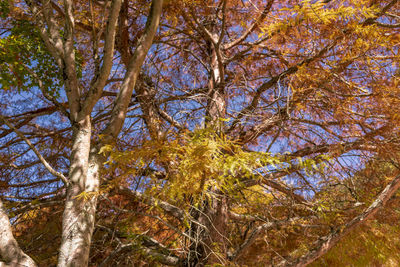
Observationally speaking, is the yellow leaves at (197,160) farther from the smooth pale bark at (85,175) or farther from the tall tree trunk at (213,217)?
the smooth pale bark at (85,175)

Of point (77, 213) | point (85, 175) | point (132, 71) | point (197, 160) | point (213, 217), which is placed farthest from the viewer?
point (213, 217)

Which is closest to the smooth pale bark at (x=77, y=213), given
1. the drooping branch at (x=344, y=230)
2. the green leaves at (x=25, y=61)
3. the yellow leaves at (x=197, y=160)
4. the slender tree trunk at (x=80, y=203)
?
the slender tree trunk at (x=80, y=203)

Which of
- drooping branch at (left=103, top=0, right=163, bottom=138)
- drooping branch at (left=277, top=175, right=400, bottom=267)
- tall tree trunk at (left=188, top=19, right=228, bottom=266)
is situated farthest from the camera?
drooping branch at (left=277, top=175, right=400, bottom=267)

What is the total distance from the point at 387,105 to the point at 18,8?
503 centimetres

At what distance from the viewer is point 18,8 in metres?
3.94

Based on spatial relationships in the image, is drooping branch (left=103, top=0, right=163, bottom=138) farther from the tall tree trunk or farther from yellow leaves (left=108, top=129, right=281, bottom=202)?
the tall tree trunk

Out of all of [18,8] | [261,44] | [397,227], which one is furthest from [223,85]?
[397,227]

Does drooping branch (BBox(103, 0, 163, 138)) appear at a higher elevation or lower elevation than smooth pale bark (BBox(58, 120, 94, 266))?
higher

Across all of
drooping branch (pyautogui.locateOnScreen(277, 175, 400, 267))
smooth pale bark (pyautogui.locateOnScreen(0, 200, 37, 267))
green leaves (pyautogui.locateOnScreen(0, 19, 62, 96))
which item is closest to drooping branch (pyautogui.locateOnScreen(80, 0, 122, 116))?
green leaves (pyautogui.locateOnScreen(0, 19, 62, 96))

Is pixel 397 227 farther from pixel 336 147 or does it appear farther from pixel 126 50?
pixel 126 50

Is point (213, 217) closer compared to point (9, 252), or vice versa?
point (9, 252)

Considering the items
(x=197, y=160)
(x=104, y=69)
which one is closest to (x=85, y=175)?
(x=104, y=69)

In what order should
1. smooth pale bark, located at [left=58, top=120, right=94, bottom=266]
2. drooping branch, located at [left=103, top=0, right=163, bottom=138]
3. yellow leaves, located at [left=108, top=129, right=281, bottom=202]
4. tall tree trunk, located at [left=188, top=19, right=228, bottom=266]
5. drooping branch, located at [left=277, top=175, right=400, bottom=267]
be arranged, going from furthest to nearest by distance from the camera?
drooping branch, located at [left=277, top=175, right=400, bottom=267], drooping branch, located at [left=103, top=0, right=163, bottom=138], tall tree trunk, located at [left=188, top=19, right=228, bottom=266], smooth pale bark, located at [left=58, top=120, right=94, bottom=266], yellow leaves, located at [left=108, top=129, right=281, bottom=202]

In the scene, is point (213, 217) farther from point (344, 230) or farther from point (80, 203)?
point (80, 203)
